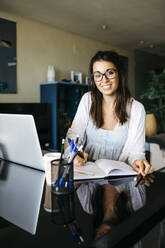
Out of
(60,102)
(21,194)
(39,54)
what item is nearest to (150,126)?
(60,102)

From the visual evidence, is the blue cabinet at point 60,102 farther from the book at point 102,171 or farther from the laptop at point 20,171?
the book at point 102,171

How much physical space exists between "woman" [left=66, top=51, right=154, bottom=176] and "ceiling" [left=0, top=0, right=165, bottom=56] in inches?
95.2

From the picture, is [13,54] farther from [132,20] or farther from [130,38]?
[130,38]

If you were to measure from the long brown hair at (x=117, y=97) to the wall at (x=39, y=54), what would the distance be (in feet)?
8.69

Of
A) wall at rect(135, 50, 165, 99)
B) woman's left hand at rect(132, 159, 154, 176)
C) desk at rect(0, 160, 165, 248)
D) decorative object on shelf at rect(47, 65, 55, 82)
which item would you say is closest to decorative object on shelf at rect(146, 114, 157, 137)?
decorative object on shelf at rect(47, 65, 55, 82)

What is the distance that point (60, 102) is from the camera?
4.50 m

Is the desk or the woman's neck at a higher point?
the woman's neck

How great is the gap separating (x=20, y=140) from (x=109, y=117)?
796mm

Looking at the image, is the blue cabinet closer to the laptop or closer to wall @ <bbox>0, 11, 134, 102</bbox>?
wall @ <bbox>0, 11, 134, 102</bbox>

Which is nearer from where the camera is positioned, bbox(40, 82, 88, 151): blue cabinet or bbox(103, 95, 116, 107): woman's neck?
bbox(103, 95, 116, 107): woman's neck

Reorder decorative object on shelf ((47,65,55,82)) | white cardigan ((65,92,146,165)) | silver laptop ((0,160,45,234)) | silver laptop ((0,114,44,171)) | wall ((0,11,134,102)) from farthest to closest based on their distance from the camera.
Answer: decorative object on shelf ((47,65,55,82)), wall ((0,11,134,102)), white cardigan ((65,92,146,165)), silver laptop ((0,114,44,171)), silver laptop ((0,160,45,234))

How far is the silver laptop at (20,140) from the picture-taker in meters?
0.90

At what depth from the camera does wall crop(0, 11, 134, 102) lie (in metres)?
4.12

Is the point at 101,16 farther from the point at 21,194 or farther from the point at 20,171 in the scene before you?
the point at 21,194
